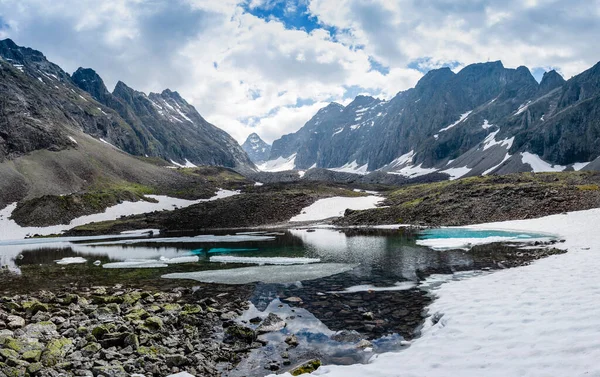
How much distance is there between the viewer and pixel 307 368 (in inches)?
464

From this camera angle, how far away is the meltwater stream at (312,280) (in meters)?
14.7

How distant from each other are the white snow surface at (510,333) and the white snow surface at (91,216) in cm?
10549

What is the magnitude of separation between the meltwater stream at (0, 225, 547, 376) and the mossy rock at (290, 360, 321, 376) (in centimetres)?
104

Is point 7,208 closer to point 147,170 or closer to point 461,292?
point 147,170

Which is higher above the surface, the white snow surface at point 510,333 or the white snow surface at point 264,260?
the white snow surface at point 510,333

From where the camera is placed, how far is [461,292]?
1911 centimetres

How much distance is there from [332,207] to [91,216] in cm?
7272

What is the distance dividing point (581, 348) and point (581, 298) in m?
5.70

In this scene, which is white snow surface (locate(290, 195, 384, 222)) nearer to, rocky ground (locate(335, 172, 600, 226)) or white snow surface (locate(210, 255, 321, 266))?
rocky ground (locate(335, 172, 600, 226))

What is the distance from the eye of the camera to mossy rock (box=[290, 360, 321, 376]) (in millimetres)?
11680

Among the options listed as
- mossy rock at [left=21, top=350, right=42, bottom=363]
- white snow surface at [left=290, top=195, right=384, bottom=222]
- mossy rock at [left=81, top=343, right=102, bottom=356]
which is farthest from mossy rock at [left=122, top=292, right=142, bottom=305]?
white snow surface at [left=290, top=195, right=384, bottom=222]

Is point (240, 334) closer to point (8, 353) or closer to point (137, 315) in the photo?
point (137, 315)

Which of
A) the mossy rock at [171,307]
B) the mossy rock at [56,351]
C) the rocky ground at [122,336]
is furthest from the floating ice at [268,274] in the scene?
the mossy rock at [56,351]

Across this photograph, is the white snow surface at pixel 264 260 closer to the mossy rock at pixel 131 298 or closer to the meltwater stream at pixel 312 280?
the meltwater stream at pixel 312 280
